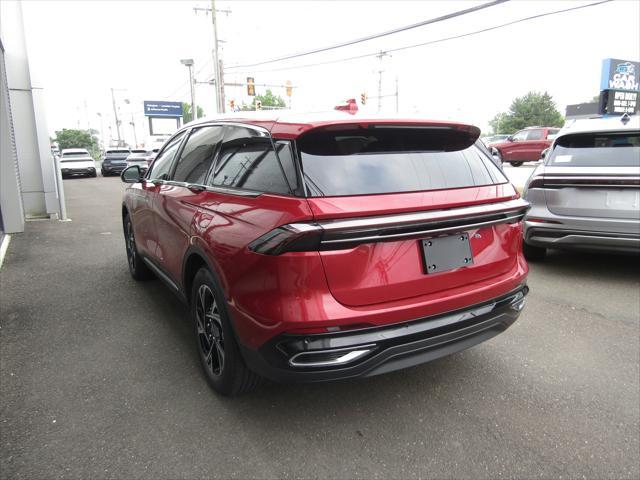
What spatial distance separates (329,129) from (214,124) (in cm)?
130

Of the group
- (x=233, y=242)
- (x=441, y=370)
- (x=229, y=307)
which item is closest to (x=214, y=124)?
(x=233, y=242)

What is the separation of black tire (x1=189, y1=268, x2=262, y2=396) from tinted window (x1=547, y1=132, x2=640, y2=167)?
14.0 ft

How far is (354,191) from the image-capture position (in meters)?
2.24

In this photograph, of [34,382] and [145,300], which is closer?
[34,382]

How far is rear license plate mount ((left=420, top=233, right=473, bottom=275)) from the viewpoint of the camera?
2.34m

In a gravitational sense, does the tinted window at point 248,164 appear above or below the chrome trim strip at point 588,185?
above

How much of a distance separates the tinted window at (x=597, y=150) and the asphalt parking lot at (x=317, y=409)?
5.13ft

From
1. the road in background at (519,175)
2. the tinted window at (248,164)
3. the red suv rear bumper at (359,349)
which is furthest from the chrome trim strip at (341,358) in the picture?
the road in background at (519,175)

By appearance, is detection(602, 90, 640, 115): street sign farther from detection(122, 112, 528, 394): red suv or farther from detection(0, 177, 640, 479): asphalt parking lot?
detection(122, 112, 528, 394): red suv

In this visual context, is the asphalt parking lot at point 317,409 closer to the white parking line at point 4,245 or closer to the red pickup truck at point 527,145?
the white parking line at point 4,245

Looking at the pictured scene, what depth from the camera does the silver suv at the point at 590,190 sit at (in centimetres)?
470

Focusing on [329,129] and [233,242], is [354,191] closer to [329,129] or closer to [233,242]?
[329,129]

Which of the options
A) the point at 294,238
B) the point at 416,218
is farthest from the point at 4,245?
the point at 416,218

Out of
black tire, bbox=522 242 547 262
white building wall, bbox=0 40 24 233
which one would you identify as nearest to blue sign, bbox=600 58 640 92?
black tire, bbox=522 242 547 262
